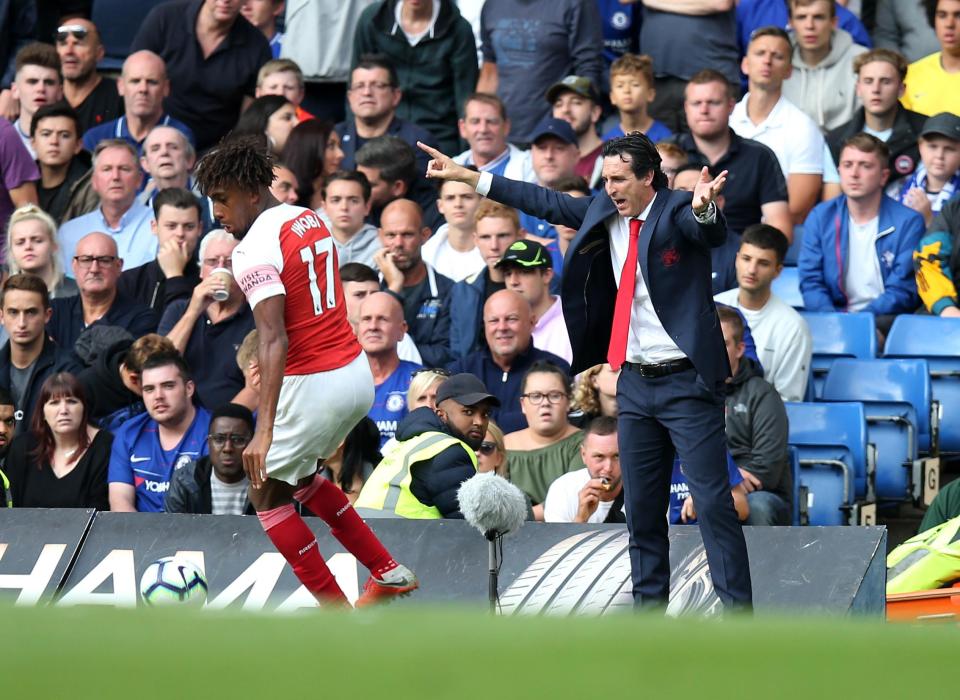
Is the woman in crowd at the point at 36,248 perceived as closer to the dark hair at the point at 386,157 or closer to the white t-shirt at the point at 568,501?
the dark hair at the point at 386,157

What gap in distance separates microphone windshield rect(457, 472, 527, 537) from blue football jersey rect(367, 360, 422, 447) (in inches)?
96.9

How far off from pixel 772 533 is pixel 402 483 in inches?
71.1

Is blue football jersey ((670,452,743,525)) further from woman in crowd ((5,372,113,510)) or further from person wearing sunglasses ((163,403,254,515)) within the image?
woman in crowd ((5,372,113,510))

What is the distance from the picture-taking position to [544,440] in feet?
28.5

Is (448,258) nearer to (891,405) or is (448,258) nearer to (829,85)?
(891,405)

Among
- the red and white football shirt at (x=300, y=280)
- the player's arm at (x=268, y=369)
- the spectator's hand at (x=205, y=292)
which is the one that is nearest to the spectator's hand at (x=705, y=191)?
the red and white football shirt at (x=300, y=280)

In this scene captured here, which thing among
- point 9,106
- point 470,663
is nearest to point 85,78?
point 9,106

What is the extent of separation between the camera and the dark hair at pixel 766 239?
9398mm

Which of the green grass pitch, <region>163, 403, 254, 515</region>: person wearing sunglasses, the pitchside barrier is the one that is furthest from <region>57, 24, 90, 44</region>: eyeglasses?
the green grass pitch

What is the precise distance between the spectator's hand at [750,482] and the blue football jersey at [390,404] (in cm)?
206

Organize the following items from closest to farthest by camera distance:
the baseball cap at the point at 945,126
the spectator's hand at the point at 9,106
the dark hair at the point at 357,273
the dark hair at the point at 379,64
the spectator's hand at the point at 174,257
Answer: the dark hair at the point at 357,273 < the baseball cap at the point at 945,126 < the spectator's hand at the point at 174,257 < the dark hair at the point at 379,64 < the spectator's hand at the point at 9,106

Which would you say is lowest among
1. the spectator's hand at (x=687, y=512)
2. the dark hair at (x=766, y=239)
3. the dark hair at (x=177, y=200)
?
the spectator's hand at (x=687, y=512)

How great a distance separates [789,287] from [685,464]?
4.84 meters

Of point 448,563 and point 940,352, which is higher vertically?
point 940,352
